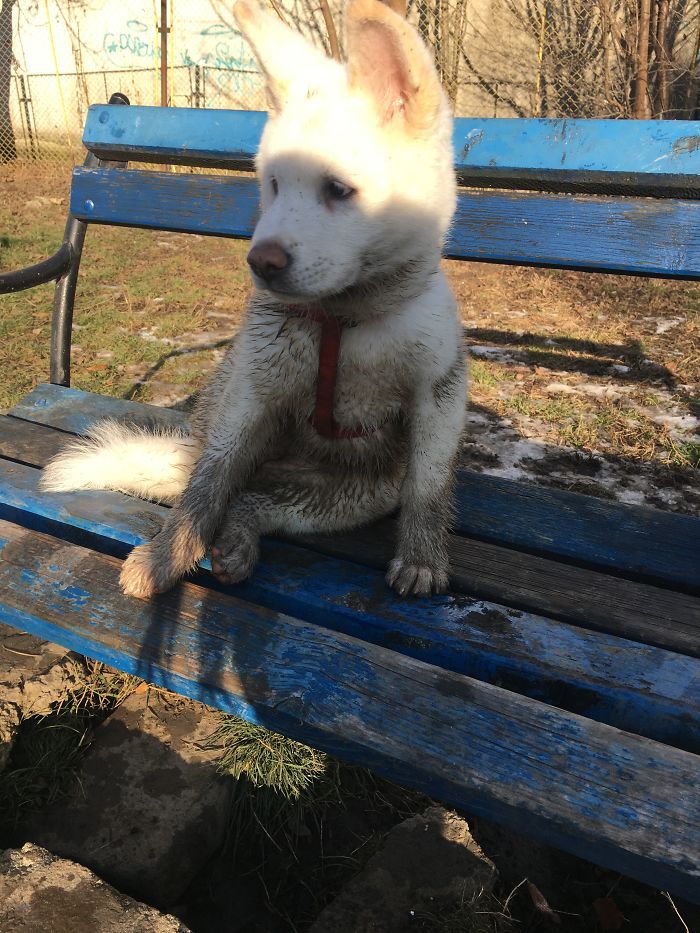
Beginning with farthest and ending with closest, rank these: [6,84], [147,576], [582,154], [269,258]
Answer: [6,84]
[582,154]
[147,576]
[269,258]

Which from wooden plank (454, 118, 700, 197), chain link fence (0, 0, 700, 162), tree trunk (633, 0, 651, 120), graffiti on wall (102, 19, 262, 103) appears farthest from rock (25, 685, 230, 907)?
graffiti on wall (102, 19, 262, 103)

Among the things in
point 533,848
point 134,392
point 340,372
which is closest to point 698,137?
point 340,372

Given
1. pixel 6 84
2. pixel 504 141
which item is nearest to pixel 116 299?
pixel 504 141

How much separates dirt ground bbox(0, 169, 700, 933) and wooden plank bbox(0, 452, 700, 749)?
2.11ft

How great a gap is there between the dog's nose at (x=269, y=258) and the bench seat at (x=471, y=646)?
2.29ft

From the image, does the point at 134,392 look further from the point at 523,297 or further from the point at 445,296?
the point at 523,297

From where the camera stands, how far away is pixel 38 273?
9.17 ft

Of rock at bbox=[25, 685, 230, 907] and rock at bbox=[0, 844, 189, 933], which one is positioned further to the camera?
rock at bbox=[25, 685, 230, 907]

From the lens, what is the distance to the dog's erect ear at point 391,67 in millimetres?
1467

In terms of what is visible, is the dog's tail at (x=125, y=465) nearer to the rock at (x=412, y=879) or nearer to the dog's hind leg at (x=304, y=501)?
the dog's hind leg at (x=304, y=501)

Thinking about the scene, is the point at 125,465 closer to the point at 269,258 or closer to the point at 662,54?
the point at 269,258

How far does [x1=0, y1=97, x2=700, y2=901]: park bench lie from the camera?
47.3 inches

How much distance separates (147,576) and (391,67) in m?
1.20

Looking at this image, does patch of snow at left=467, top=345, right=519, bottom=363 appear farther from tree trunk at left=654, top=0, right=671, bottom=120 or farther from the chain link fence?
the chain link fence
